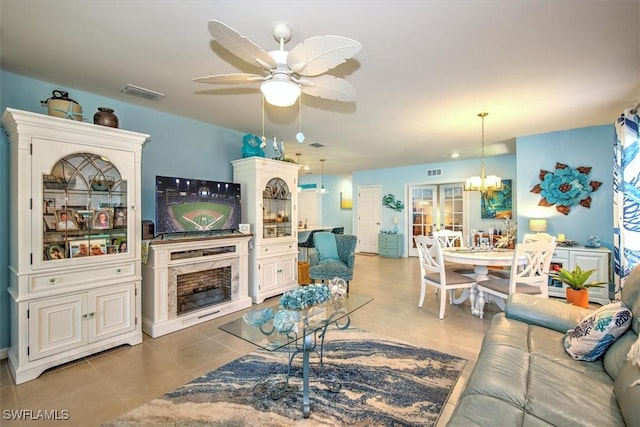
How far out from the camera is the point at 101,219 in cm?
274

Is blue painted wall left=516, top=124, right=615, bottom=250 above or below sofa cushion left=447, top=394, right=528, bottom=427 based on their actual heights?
above

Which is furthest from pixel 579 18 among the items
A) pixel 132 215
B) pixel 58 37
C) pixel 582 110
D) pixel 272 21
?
pixel 132 215

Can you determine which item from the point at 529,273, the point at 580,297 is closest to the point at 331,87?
the point at 529,273

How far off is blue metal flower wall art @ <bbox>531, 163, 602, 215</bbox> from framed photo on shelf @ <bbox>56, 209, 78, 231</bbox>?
6.05 m

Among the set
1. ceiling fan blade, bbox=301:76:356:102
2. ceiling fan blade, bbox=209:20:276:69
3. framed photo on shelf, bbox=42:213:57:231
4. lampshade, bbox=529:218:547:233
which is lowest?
lampshade, bbox=529:218:547:233

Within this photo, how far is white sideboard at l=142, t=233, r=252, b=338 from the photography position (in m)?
3.05

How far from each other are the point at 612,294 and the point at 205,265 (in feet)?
17.6

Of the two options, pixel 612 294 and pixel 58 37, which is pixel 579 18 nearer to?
pixel 58 37

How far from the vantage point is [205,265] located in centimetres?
343

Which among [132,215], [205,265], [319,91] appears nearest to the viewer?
[319,91]

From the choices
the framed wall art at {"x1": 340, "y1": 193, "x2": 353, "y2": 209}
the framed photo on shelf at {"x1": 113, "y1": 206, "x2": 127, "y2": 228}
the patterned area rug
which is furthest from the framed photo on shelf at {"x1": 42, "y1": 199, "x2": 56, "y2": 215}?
the framed wall art at {"x1": 340, "y1": 193, "x2": 353, "y2": 209}

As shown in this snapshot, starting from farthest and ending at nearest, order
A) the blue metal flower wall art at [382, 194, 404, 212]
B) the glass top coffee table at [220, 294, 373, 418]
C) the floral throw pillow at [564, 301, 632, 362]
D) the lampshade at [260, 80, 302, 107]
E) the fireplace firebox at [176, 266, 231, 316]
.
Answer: the blue metal flower wall art at [382, 194, 404, 212]
the fireplace firebox at [176, 266, 231, 316]
the glass top coffee table at [220, 294, 373, 418]
the lampshade at [260, 80, 302, 107]
the floral throw pillow at [564, 301, 632, 362]

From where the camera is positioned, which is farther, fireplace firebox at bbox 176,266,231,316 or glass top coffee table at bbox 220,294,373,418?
fireplace firebox at bbox 176,266,231,316

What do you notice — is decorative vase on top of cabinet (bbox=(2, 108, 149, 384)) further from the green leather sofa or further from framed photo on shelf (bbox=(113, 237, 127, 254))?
the green leather sofa
